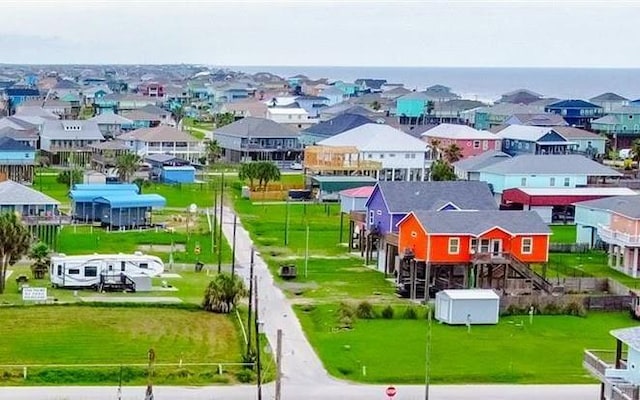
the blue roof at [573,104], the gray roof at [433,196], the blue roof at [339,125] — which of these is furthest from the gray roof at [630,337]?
the blue roof at [573,104]

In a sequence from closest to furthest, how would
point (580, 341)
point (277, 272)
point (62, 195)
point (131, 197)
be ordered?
point (580, 341)
point (277, 272)
point (131, 197)
point (62, 195)

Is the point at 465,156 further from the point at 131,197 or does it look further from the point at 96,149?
the point at 131,197

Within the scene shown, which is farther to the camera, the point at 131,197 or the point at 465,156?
the point at 465,156

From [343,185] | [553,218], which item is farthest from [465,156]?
[553,218]

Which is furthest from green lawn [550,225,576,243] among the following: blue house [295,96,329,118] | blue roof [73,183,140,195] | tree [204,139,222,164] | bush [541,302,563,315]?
blue house [295,96,329,118]

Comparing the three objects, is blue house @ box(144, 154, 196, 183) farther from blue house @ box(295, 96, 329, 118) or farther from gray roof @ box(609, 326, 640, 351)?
gray roof @ box(609, 326, 640, 351)

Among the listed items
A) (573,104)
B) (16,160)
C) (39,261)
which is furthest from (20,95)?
(39,261)
